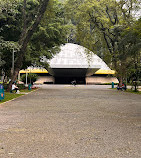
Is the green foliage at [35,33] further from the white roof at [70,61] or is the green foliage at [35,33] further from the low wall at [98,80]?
the low wall at [98,80]

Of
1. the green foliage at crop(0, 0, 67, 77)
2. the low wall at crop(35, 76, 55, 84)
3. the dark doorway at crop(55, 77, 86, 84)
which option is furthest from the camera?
the dark doorway at crop(55, 77, 86, 84)

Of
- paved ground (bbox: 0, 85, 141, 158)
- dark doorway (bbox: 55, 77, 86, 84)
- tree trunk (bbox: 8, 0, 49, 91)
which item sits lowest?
paved ground (bbox: 0, 85, 141, 158)

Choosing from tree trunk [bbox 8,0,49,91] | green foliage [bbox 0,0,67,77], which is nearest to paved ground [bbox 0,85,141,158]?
tree trunk [bbox 8,0,49,91]

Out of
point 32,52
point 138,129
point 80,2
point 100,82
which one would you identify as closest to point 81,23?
point 80,2

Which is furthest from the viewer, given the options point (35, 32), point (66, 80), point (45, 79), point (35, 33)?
point (66, 80)

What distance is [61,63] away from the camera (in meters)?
69.4

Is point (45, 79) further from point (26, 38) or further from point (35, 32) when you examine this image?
point (26, 38)

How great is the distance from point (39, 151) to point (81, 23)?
3178cm

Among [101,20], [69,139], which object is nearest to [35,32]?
[101,20]

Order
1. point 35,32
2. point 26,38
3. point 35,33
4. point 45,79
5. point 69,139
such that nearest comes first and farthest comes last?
point 69,139, point 26,38, point 35,33, point 35,32, point 45,79

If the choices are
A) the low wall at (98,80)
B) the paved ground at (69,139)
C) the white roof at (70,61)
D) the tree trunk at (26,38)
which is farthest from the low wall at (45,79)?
the paved ground at (69,139)

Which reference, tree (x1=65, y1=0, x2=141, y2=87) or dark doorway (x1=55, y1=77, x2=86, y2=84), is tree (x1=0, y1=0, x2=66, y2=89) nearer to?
tree (x1=65, y1=0, x2=141, y2=87)

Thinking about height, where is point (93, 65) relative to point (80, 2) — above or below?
below

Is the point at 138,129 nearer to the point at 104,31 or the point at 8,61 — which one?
the point at 8,61
